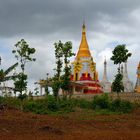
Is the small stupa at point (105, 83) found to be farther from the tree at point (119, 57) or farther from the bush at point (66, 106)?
the bush at point (66, 106)

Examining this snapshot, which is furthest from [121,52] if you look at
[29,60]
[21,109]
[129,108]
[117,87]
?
[21,109]

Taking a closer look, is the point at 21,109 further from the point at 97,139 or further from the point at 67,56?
the point at 97,139

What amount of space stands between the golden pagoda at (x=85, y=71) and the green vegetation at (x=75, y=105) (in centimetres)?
2050

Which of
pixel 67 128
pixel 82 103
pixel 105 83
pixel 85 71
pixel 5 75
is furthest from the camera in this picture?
pixel 105 83

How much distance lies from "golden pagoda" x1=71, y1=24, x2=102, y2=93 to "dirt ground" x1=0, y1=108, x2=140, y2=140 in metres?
28.5

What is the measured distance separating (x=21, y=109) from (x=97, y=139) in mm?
16493

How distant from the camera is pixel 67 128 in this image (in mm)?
25797

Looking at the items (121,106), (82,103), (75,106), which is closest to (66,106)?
(75,106)

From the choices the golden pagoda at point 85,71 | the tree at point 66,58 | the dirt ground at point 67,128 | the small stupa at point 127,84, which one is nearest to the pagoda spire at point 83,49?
the golden pagoda at point 85,71

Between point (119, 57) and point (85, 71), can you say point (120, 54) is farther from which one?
point (85, 71)

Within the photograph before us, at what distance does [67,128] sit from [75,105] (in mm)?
14751

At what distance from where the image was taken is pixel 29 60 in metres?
42.1

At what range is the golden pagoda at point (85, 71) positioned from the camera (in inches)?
2493

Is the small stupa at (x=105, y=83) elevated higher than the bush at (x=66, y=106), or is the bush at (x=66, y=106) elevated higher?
the small stupa at (x=105, y=83)
